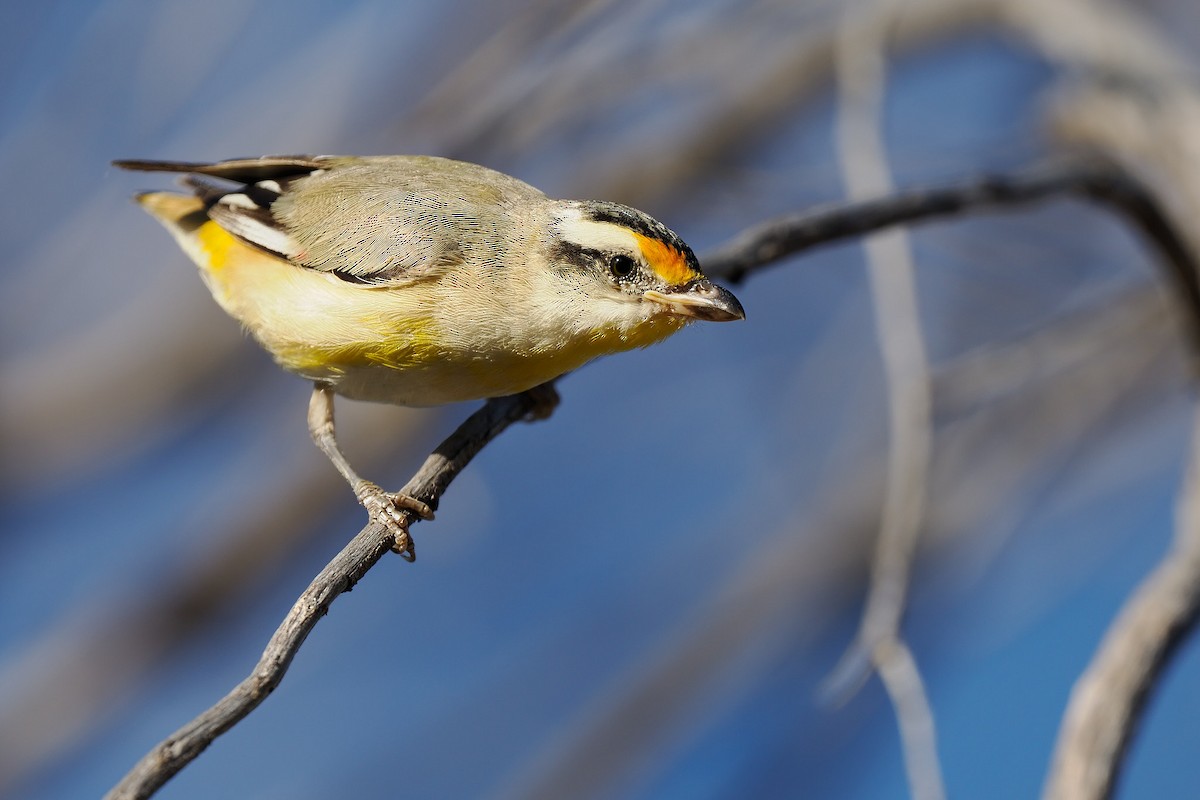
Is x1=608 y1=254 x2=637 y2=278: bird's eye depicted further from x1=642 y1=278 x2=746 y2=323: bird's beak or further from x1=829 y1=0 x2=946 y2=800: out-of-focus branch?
x1=829 y1=0 x2=946 y2=800: out-of-focus branch

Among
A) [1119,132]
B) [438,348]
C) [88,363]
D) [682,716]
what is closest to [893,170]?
[1119,132]

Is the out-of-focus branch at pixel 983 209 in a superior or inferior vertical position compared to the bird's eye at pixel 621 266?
inferior

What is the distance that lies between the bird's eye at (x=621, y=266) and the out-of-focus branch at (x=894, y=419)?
979 millimetres

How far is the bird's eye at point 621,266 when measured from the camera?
11.4 feet

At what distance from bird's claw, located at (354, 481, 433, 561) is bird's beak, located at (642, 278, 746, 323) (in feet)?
2.96

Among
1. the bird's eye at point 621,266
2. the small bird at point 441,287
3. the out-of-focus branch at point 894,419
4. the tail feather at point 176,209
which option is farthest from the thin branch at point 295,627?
the tail feather at point 176,209

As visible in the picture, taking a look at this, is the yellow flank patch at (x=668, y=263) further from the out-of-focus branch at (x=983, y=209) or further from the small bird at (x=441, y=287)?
the out-of-focus branch at (x=983, y=209)

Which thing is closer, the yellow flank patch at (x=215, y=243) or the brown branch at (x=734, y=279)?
the brown branch at (x=734, y=279)

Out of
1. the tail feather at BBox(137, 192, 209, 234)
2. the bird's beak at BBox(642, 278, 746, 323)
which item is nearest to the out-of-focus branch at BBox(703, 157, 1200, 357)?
the bird's beak at BBox(642, 278, 746, 323)

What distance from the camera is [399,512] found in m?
3.36

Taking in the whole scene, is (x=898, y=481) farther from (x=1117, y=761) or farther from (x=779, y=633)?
(x=779, y=633)

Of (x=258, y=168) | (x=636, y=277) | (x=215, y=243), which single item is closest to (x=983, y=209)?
(x=636, y=277)

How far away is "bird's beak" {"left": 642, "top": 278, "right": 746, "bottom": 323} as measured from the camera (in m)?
3.39

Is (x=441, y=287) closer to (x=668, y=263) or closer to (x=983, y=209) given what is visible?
(x=668, y=263)
